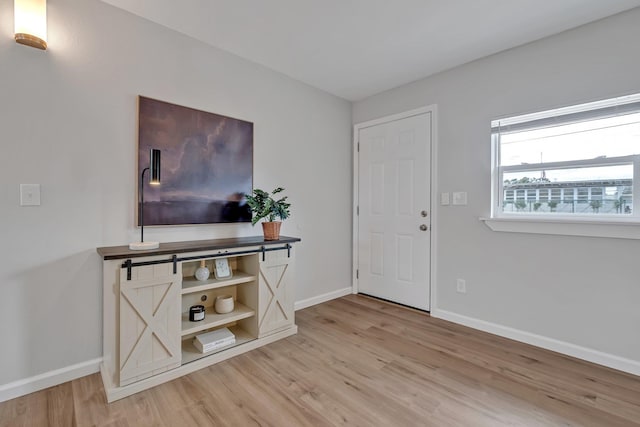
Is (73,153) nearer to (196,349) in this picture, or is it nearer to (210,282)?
(210,282)

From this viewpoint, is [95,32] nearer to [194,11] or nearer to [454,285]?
[194,11]

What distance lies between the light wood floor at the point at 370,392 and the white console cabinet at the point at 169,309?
104mm

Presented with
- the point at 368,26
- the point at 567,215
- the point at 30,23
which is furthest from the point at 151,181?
the point at 567,215

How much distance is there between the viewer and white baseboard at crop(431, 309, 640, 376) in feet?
6.58

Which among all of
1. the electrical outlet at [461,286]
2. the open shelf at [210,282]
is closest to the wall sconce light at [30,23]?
the open shelf at [210,282]

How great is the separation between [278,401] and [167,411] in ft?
1.96

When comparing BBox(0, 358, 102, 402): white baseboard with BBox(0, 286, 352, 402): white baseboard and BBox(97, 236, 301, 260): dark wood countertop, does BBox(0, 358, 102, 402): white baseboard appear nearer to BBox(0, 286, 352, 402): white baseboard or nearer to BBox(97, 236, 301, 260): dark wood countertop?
BBox(0, 286, 352, 402): white baseboard

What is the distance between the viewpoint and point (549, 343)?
7.53 ft

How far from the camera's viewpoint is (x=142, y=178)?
6.67ft

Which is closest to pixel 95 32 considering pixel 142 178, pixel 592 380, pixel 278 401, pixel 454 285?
pixel 142 178

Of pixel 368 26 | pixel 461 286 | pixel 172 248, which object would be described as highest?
pixel 368 26

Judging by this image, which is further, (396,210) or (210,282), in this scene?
(396,210)

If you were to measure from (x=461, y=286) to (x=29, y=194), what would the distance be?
3.35m

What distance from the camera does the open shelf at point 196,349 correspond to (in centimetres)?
204
